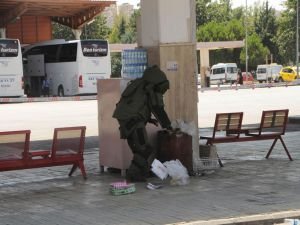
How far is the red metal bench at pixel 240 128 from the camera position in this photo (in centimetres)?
1177

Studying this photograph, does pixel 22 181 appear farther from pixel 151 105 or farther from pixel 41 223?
pixel 41 223

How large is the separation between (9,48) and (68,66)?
4.18 metres

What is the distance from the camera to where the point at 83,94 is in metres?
42.0

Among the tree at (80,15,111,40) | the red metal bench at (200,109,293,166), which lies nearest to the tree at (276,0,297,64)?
the tree at (80,15,111,40)

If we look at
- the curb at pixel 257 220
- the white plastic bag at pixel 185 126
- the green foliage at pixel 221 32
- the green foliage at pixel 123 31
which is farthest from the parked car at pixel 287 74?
the curb at pixel 257 220

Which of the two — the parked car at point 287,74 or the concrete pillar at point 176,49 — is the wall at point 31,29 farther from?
the concrete pillar at point 176,49

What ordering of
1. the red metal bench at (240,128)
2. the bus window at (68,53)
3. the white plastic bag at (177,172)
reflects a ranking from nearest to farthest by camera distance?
the white plastic bag at (177,172)
the red metal bench at (240,128)
the bus window at (68,53)

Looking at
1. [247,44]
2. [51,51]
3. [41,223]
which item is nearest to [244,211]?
[41,223]

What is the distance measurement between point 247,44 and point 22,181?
2730 inches

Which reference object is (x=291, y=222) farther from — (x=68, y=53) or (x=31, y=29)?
(x=31, y=29)

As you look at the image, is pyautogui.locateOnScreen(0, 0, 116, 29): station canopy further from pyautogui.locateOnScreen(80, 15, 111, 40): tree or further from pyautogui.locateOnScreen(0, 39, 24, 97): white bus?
pyautogui.locateOnScreen(80, 15, 111, 40): tree

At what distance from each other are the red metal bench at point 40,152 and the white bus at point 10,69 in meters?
30.8

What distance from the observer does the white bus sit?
132 feet

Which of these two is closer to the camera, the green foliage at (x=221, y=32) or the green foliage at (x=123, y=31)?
the green foliage at (x=221, y=32)
